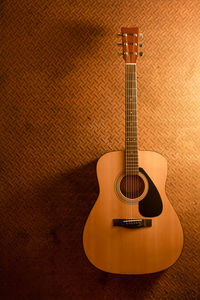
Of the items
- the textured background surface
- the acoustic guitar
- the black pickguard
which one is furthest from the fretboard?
the textured background surface

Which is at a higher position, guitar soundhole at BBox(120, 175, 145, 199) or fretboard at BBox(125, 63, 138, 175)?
fretboard at BBox(125, 63, 138, 175)

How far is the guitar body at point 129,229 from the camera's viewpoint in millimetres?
1050

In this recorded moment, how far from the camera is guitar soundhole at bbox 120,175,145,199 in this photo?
1088mm

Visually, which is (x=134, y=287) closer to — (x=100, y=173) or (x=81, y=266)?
(x=81, y=266)

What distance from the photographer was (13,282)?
1.27m

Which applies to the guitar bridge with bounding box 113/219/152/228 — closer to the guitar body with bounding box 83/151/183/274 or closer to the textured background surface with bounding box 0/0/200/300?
the guitar body with bounding box 83/151/183/274

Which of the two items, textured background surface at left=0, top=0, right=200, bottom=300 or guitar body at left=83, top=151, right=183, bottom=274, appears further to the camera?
textured background surface at left=0, top=0, right=200, bottom=300

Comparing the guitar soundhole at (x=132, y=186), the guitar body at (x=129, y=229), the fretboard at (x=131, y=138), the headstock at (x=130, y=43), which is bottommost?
the guitar body at (x=129, y=229)

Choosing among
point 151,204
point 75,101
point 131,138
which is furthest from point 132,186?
point 75,101

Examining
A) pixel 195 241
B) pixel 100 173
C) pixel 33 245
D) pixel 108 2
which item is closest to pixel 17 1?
pixel 108 2

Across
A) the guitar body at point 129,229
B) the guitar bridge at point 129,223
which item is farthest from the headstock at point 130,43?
the guitar bridge at point 129,223

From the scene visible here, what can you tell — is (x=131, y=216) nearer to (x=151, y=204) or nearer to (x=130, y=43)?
(x=151, y=204)

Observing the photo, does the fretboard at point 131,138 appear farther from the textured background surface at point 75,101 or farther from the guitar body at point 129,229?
the textured background surface at point 75,101

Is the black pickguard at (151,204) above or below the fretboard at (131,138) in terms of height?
below
